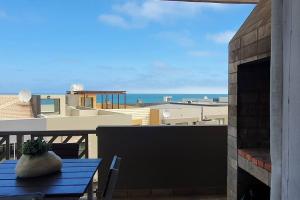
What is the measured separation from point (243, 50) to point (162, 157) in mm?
2078

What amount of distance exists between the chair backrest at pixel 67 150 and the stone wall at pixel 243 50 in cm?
158

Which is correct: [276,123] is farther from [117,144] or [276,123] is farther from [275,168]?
[117,144]

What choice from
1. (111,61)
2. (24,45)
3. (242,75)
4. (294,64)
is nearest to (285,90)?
(294,64)

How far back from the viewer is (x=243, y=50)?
112 inches

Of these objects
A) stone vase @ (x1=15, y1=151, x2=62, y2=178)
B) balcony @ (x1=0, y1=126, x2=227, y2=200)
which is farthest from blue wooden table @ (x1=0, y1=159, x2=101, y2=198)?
balcony @ (x1=0, y1=126, x2=227, y2=200)

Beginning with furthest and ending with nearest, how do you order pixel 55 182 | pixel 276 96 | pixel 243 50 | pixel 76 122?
pixel 76 122
pixel 243 50
pixel 55 182
pixel 276 96

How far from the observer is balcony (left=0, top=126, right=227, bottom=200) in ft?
14.1

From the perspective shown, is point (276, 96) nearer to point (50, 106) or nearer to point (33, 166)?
point (33, 166)

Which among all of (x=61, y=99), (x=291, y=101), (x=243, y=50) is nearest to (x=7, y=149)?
(x=243, y=50)

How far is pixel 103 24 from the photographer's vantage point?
2731cm

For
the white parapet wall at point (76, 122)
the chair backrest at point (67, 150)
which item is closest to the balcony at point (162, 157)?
the chair backrest at point (67, 150)

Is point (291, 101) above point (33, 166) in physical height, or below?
above

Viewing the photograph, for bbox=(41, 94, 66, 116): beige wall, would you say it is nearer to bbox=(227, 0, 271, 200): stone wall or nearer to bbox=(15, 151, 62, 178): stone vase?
bbox=(227, 0, 271, 200): stone wall

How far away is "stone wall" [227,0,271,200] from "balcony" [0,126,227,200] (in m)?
1.16
